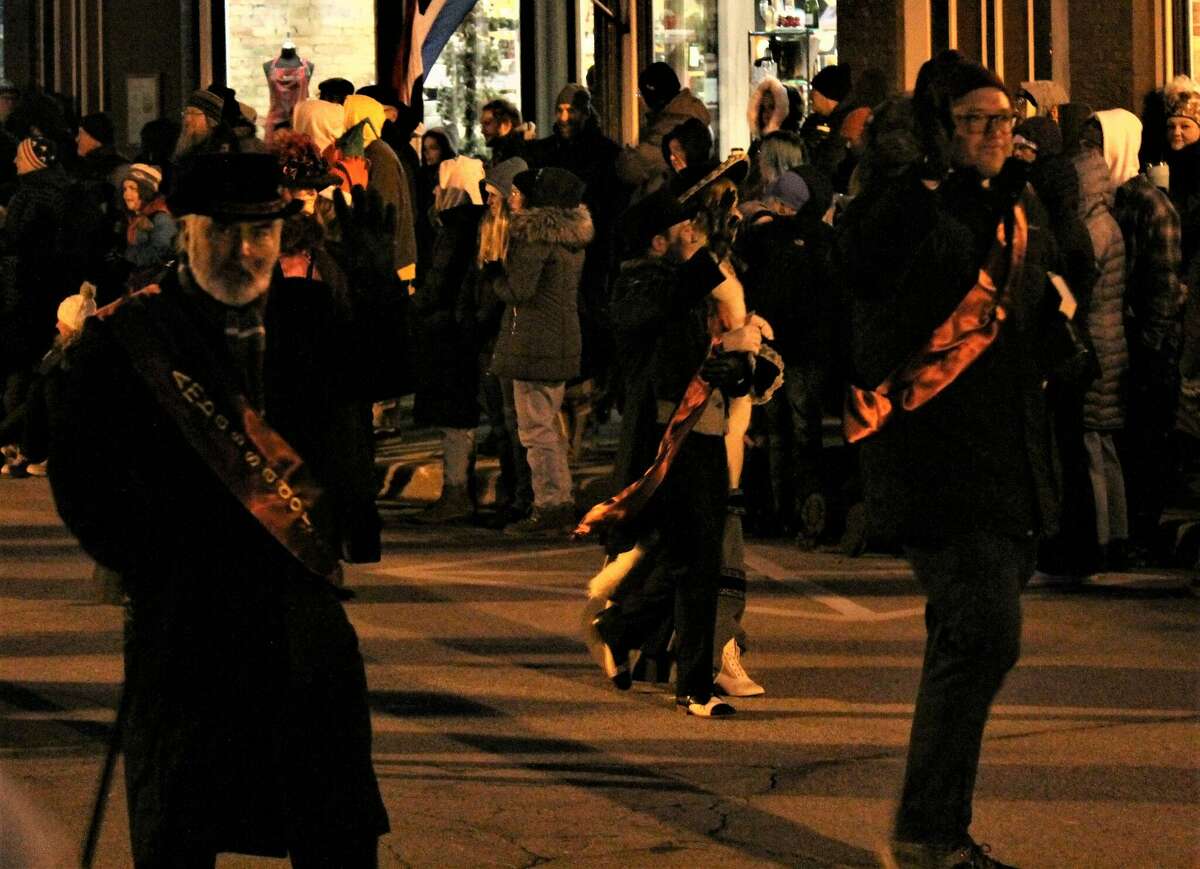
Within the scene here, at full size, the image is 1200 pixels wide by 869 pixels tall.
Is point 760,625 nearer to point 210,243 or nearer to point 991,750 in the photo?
point 991,750

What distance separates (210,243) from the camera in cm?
549

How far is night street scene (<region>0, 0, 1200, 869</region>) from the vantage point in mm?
5426

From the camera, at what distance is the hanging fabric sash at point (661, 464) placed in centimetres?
911

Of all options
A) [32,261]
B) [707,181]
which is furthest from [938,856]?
[32,261]

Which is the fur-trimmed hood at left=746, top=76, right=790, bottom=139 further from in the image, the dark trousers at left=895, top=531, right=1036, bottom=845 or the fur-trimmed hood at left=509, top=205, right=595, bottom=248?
the dark trousers at left=895, top=531, right=1036, bottom=845

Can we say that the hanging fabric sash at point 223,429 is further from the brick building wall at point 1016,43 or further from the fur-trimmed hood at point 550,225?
the brick building wall at point 1016,43

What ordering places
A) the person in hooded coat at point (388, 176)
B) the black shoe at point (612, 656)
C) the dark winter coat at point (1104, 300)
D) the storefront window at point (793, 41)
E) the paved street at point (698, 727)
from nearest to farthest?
the paved street at point (698, 727) < the black shoe at point (612, 656) < the dark winter coat at point (1104, 300) < the person in hooded coat at point (388, 176) < the storefront window at point (793, 41)

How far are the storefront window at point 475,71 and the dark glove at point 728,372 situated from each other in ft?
50.9

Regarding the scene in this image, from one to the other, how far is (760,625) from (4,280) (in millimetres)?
7971

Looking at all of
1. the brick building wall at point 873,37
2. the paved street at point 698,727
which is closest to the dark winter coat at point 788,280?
the paved street at point 698,727

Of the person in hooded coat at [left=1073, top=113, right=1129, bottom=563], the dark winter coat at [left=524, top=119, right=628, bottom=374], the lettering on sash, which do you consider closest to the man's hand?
the person in hooded coat at [left=1073, top=113, right=1129, bottom=563]

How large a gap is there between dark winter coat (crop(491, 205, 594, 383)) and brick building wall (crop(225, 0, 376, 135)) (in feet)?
38.8

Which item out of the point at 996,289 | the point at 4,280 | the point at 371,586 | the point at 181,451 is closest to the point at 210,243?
the point at 181,451

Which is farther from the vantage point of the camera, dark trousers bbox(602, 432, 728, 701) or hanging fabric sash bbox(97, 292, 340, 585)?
dark trousers bbox(602, 432, 728, 701)
